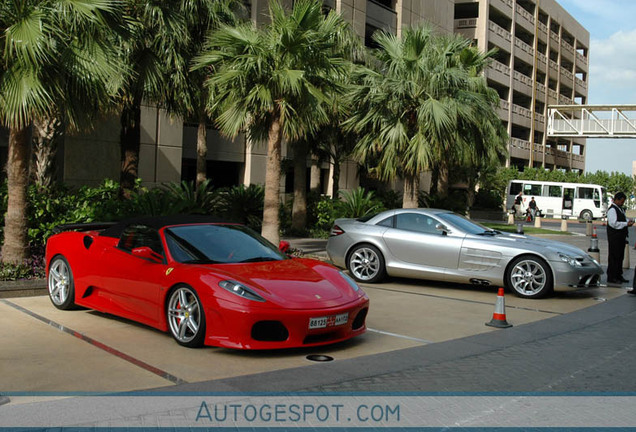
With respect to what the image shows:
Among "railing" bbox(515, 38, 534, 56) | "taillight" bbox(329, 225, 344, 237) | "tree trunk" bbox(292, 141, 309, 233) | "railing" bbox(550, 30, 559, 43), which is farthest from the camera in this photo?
"railing" bbox(550, 30, 559, 43)

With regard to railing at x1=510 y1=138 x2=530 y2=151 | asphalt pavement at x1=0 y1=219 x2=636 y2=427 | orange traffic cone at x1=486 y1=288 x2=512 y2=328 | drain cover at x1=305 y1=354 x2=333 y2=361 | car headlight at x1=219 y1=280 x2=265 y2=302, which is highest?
railing at x1=510 y1=138 x2=530 y2=151

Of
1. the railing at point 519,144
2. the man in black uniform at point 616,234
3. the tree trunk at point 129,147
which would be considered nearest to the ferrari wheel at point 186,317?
the man in black uniform at point 616,234

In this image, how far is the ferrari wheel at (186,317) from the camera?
256 inches

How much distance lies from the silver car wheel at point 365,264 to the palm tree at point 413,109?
21.6 ft

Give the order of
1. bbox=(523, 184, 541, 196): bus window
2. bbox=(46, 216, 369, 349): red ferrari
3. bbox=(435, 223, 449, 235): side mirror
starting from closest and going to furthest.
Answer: bbox=(46, 216, 369, 349): red ferrari
bbox=(435, 223, 449, 235): side mirror
bbox=(523, 184, 541, 196): bus window

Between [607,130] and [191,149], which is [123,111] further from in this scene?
[607,130]

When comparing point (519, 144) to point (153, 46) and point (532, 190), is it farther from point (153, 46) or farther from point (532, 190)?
point (153, 46)

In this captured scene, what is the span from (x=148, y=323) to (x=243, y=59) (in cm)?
784

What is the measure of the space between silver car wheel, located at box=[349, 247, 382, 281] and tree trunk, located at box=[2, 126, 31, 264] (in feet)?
18.8

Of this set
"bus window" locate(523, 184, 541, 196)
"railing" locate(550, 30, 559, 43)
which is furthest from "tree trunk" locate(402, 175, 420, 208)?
"railing" locate(550, 30, 559, 43)

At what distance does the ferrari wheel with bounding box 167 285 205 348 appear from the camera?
6496 mm

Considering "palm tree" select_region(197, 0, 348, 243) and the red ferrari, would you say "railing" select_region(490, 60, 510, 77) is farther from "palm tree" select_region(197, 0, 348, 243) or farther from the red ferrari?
the red ferrari

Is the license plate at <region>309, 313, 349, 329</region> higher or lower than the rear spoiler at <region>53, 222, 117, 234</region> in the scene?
lower

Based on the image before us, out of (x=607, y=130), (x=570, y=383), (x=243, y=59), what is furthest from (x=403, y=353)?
(x=607, y=130)
